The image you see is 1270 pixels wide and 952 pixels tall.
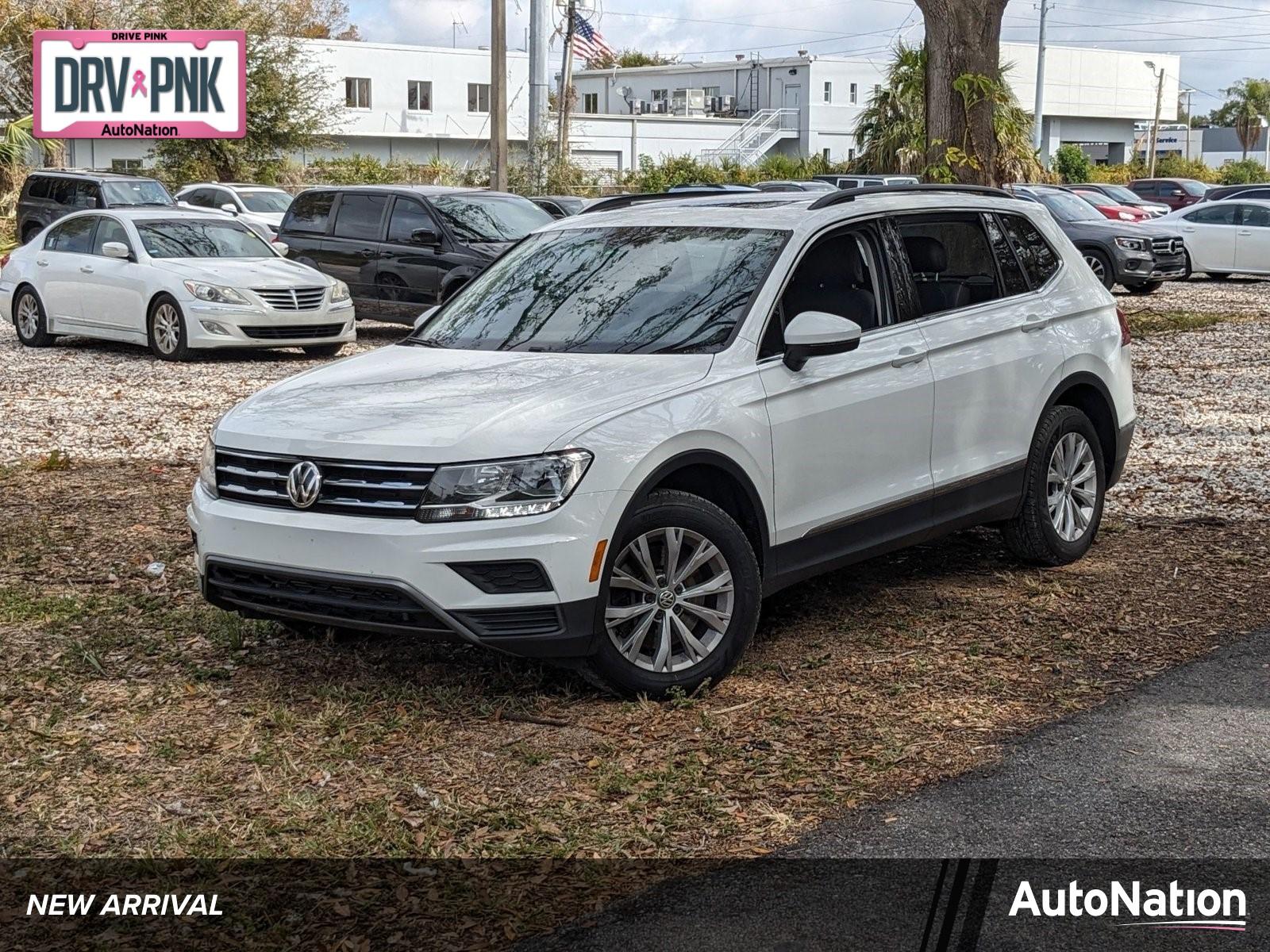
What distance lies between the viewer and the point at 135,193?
3058cm

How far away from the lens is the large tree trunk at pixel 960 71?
17.1 m

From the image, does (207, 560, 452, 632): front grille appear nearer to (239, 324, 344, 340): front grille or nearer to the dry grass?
the dry grass

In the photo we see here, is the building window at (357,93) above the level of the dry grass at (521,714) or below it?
above

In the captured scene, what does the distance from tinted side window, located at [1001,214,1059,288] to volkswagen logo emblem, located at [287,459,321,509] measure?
3.64 meters

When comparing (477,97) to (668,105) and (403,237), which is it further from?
(403,237)

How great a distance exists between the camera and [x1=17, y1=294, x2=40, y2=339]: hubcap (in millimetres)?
18109

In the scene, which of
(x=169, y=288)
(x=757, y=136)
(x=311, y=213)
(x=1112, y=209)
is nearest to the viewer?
(x=169, y=288)

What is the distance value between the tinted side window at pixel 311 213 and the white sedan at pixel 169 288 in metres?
1.43

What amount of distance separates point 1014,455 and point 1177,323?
14.4 metres

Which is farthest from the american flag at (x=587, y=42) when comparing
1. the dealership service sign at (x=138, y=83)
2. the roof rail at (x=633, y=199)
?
the roof rail at (x=633, y=199)

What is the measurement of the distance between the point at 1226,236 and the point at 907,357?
23548mm

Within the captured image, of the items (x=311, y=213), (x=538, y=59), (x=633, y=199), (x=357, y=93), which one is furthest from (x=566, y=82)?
(x=633, y=199)

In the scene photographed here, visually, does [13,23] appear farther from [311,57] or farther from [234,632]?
[234,632]

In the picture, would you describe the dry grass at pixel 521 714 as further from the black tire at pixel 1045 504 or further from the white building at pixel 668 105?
the white building at pixel 668 105
